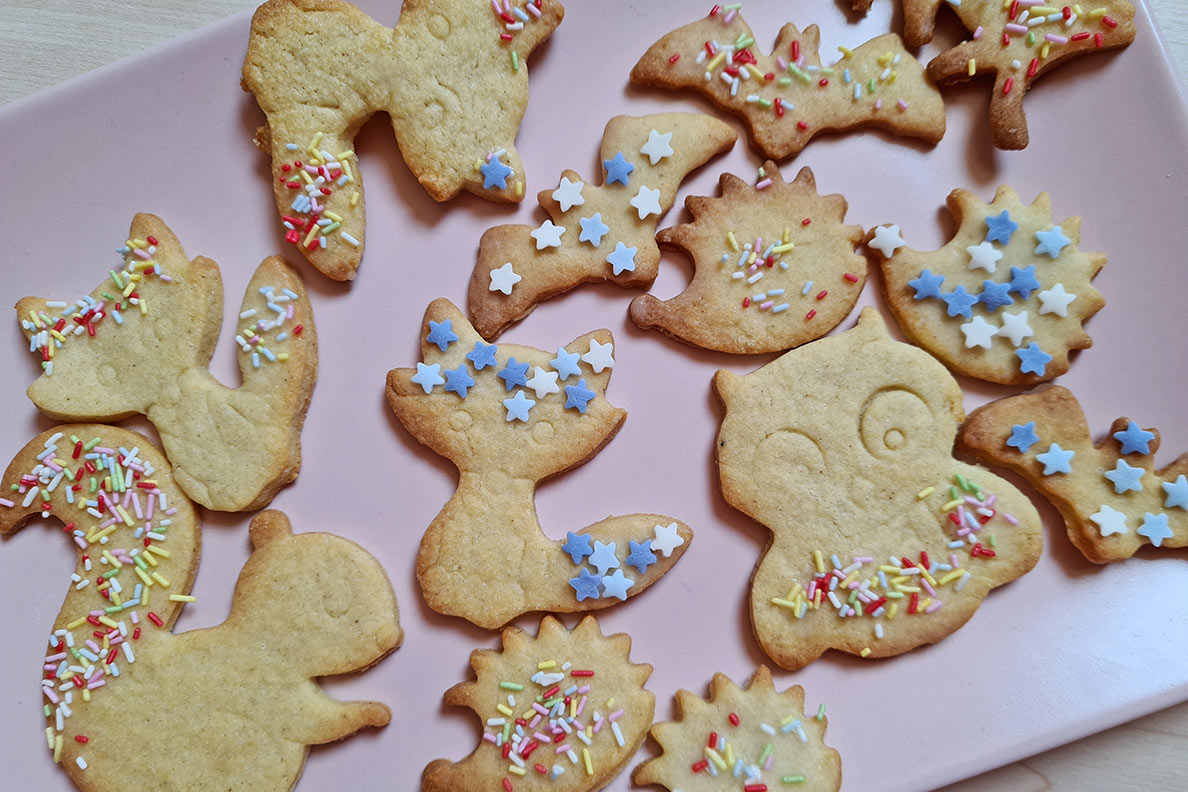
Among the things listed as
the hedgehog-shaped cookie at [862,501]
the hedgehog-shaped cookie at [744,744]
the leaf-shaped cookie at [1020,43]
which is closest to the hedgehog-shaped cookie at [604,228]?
the hedgehog-shaped cookie at [862,501]

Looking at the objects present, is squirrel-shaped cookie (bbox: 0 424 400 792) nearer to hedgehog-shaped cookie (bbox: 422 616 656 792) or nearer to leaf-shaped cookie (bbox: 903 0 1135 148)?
hedgehog-shaped cookie (bbox: 422 616 656 792)

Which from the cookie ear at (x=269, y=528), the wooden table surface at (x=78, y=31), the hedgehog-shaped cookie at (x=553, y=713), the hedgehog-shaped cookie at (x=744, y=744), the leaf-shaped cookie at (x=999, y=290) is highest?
the wooden table surface at (x=78, y=31)

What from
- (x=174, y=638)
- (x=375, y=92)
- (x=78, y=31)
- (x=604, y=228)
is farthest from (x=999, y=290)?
(x=78, y=31)

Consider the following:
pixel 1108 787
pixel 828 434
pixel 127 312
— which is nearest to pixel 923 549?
pixel 828 434

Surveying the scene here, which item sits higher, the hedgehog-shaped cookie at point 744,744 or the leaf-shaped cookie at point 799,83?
the leaf-shaped cookie at point 799,83

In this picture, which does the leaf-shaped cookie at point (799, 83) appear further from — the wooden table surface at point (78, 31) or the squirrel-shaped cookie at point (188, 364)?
the squirrel-shaped cookie at point (188, 364)

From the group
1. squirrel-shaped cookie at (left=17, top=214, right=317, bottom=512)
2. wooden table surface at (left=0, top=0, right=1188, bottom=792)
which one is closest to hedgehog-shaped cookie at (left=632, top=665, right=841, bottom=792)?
squirrel-shaped cookie at (left=17, top=214, right=317, bottom=512)

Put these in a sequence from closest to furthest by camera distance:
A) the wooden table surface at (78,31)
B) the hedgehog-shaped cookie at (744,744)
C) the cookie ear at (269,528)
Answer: the hedgehog-shaped cookie at (744,744) → the cookie ear at (269,528) → the wooden table surface at (78,31)
